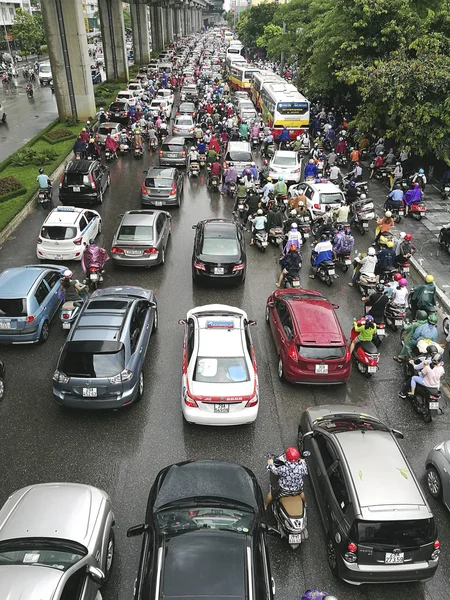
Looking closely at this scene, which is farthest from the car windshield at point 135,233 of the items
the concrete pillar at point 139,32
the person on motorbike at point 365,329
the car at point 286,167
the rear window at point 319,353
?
the concrete pillar at point 139,32

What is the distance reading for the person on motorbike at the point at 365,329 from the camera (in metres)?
11.1

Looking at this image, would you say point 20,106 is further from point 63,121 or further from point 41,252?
point 41,252

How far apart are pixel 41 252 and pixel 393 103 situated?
53.0ft

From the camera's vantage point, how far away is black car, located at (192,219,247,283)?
561 inches

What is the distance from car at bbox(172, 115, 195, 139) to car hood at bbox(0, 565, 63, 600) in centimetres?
2908

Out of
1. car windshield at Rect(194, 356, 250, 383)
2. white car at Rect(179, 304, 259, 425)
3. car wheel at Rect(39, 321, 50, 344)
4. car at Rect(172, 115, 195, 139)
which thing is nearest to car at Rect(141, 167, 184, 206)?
car wheel at Rect(39, 321, 50, 344)

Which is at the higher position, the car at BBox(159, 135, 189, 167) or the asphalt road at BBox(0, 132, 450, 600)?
the asphalt road at BBox(0, 132, 450, 600)

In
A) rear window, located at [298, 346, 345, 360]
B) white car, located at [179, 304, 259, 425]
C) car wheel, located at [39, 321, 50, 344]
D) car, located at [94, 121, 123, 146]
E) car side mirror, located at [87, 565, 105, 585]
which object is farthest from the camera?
car, located at [94, 121, 123, 146]

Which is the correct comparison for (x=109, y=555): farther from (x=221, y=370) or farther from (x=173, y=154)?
(x=173, y=154)

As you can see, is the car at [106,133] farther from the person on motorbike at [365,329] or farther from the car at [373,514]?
the car at [373,514]

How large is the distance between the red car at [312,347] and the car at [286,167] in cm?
1340

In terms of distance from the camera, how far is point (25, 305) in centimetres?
1141

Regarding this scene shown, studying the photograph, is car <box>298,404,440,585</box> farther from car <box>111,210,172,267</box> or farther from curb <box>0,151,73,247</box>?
curb <box>0,151,73,247</box>

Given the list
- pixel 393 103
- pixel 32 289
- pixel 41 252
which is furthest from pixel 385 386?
pixel 393 103
